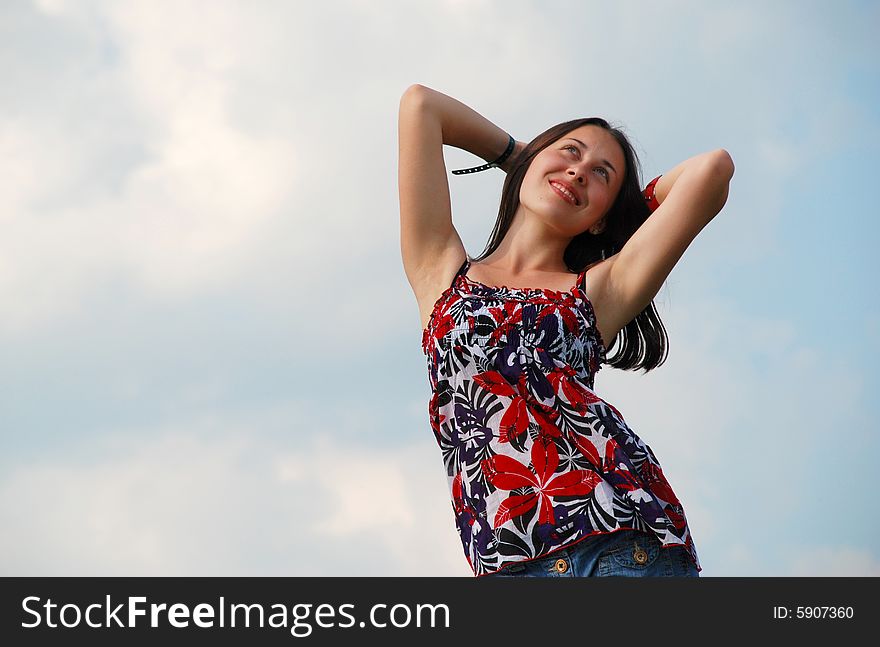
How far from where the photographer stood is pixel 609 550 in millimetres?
2746

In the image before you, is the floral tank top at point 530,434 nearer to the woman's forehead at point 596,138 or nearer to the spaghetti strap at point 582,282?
the spaghetti strap at point 582,282

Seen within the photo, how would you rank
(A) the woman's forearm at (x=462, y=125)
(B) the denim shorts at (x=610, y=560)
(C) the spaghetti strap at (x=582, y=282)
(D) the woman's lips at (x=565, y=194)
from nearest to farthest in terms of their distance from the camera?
(B) the denim shorts at (x=610, y=560), (C) the spaghetti strap at (x=582, y=282), (D) the woman's lips at (x=565, y=194), (A) the woman's forearm at (x=462, y=125)

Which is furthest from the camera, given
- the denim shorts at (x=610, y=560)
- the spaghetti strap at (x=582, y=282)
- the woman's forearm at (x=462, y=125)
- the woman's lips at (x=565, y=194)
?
the woman's forearm at (x=462, y=125)

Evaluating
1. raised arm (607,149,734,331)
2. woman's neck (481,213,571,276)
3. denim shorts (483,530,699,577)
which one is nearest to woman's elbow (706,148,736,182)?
raised arm (607,149,734,331)

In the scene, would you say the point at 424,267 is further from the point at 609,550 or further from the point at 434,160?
the point at 609,550

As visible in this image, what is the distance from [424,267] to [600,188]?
610mm

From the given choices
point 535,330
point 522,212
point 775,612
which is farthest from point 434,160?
point 775,612

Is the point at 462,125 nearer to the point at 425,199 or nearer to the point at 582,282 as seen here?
the point at 425,199

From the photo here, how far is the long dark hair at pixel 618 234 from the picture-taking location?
3596 millimetres

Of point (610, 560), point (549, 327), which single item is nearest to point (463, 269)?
point (549, 327)

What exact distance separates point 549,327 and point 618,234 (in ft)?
2.21

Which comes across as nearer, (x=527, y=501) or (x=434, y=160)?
(x=527, y=501)

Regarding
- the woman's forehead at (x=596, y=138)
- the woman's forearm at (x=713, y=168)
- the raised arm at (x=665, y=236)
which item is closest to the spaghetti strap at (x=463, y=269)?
the raised arm at (x=665, y=236)

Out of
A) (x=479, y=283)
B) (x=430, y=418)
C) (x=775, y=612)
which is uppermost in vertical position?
(x=479, y=283)
